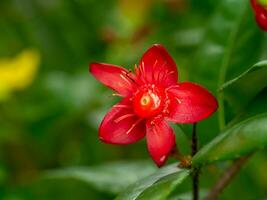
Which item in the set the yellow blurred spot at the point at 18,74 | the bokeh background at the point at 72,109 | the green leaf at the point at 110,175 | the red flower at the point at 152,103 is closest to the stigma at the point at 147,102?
the red flower at the point at 152,103

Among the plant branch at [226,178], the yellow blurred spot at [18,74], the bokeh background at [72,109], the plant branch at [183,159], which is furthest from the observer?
the yellow blurred spot at [18,74]

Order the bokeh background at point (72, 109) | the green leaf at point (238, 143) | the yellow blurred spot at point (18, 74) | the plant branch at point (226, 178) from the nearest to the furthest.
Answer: the green leaf at point (238, 143)
the plant branch at point (226, 178)
the bokeh background at point (72, 109)
the yellow blurred spot at point (18, 74)

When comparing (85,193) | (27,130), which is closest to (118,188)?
(85,193)

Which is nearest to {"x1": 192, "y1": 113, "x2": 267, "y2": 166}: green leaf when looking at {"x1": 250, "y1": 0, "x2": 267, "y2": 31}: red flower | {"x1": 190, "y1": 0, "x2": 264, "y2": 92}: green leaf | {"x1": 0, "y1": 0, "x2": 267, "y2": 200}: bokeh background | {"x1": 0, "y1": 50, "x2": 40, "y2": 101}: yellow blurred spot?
{"x1": 250, "y1": 0, "x2": 267, "y2": 31}: red flower

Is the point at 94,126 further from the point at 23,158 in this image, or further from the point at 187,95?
the point at 187,95

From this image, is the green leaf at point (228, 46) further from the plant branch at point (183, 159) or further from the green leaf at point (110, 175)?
the green leaf at point (110, 175)

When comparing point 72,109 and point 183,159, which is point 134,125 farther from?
point 72,109

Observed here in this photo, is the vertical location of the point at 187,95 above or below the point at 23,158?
above
